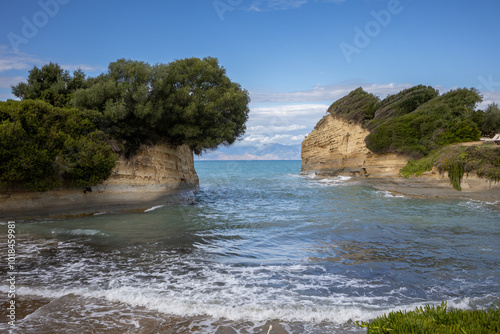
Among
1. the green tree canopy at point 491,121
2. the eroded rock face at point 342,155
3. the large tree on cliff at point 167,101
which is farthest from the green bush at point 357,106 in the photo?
the large tree on cliff at point 167,101

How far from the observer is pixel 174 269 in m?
8.21

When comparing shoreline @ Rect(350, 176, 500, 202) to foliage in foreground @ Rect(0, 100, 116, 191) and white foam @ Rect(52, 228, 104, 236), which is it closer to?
white foam @ Rect(52, 228, 104, 236)

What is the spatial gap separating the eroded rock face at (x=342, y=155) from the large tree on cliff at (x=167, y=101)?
1835 centimetres

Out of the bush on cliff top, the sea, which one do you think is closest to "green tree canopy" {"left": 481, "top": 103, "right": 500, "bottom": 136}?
the bush on cliff top

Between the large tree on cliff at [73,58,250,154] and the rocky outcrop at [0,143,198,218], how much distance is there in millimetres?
1211

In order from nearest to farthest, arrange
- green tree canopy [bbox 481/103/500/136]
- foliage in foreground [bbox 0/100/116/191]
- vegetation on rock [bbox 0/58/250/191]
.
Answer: foliage in foreground [bbox 0/100/116/191] → vegetation on rock [bbox 0/58/250/191] → green tree canopy [bbox 481/103/500/136]

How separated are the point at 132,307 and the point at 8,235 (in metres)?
8.71

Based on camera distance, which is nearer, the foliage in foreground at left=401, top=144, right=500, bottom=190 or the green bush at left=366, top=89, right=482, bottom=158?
the foliage in foreground at left=401, top=144, right=500, bottom=190

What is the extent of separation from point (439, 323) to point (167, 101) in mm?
18832

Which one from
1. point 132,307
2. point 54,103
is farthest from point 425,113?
point 132,307

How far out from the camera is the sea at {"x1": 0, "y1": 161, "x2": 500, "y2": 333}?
558cm

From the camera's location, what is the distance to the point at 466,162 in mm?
21906
